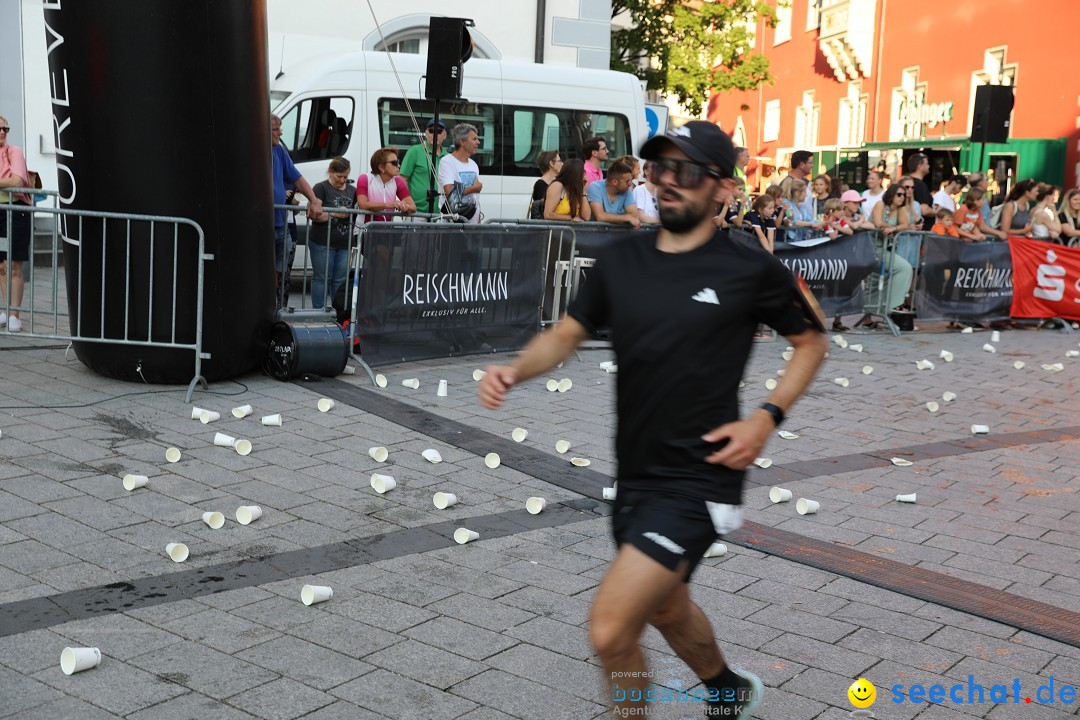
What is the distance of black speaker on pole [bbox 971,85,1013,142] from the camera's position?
1841 centimetres

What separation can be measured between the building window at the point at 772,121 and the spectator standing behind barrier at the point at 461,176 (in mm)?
33516

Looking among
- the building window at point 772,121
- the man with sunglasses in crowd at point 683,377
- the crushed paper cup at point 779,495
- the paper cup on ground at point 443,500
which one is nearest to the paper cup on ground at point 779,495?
the crushed paper cup at point 779,495

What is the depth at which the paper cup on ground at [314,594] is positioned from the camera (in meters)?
4.38

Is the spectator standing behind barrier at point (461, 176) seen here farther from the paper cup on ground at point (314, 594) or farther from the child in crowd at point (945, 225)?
the paper cup on ground at point (314, 594)

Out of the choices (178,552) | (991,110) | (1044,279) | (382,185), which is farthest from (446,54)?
(991,110)

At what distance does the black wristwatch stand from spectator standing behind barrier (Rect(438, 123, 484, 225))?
892 centimetres

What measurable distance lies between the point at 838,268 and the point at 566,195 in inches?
140

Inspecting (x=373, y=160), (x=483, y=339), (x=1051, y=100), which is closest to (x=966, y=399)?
(x=483, y=339)

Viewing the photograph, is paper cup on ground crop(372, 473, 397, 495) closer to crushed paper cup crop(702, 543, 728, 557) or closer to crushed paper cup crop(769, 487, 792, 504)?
crushed paper cup crop(702, 543, 728, 557)

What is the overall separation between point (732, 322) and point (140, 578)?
2705mm

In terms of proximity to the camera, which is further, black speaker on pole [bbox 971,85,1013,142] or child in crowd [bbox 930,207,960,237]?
black speaker on pole [bbox 971,85,1013,142]

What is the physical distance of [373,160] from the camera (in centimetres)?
1188

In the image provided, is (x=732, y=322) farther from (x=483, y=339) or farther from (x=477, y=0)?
(x=477, y=0)

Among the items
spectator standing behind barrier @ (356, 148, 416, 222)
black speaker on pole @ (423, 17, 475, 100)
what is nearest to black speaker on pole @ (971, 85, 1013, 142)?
black speaker on pole @ (423, 17, 475, 100)
